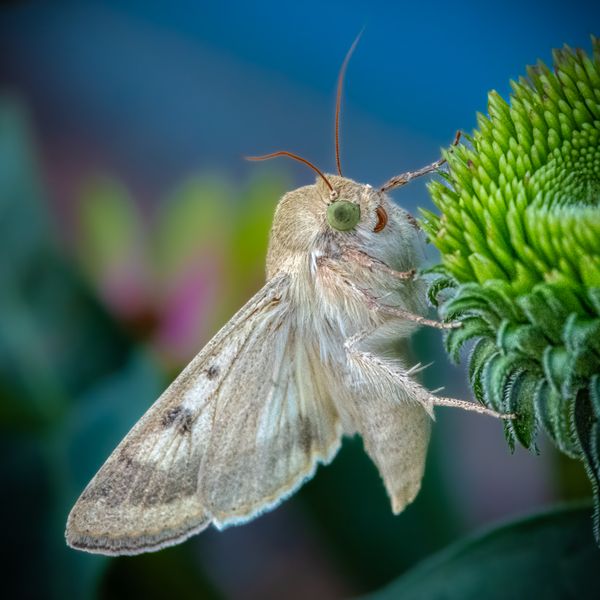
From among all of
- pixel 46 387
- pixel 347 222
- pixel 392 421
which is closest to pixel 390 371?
pixel 392 421

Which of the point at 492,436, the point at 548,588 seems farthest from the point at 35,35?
the point at 548,588

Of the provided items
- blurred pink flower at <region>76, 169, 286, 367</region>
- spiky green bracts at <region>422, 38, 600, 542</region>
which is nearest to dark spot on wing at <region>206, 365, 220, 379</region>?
spiky green bracts at <region>422, 38, 600, 542</region>

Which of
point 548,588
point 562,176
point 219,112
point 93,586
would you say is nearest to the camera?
point 562,176

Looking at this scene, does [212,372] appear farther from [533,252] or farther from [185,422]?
[533,252]

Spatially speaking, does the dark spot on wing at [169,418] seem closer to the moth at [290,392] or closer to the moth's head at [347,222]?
the moth at [290,392]

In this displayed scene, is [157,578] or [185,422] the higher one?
[185,422]

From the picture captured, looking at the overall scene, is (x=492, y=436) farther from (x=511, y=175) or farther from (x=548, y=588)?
(x=511, y=175)

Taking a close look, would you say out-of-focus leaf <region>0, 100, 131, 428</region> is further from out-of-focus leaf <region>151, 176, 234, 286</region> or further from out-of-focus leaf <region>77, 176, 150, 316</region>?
out-of-focus leaf <region>151, 176, 234, 286</region>
